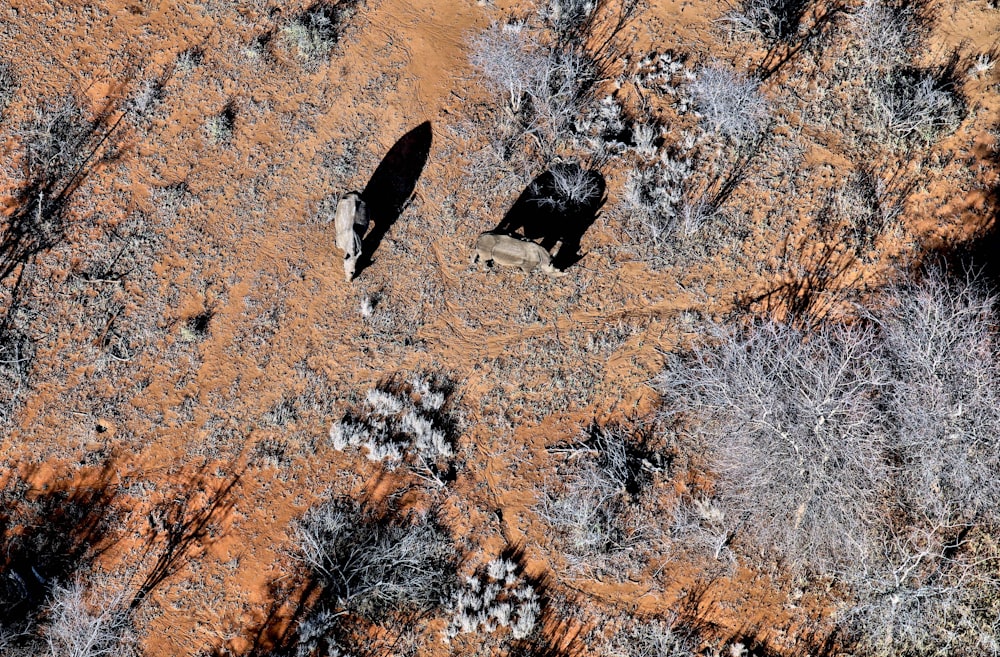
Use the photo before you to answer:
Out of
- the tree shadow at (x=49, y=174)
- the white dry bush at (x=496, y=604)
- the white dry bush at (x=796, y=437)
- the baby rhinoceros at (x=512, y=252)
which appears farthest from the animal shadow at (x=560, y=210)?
the tree shadow at (x=49, y=174)

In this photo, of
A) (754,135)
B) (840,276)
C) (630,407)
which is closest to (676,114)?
(754,135)

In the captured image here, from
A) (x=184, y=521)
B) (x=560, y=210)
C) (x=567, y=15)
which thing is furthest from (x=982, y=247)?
(x=184, y=521)

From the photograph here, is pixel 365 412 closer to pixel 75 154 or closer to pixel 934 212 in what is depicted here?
pixel 75 154

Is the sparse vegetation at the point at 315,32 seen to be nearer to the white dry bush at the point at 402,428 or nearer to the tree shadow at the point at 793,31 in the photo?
the white dry bush at the point at 402,428

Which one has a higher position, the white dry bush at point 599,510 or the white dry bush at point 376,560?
the white dry bush at point 599,510

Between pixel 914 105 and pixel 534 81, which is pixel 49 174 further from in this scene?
pixel 914 105

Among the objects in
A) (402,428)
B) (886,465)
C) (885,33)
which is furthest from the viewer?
(885,33)
